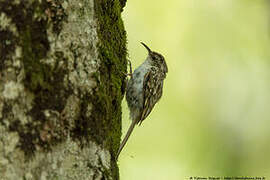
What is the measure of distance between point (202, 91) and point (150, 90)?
2.56 m

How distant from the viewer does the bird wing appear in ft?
14.8

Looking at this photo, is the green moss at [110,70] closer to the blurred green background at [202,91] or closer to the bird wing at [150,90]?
the bird wing at [150,90]

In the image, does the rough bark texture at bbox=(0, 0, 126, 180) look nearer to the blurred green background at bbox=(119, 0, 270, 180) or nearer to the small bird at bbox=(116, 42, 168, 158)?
the small bird at bbox=(116, 42, 168, 158)

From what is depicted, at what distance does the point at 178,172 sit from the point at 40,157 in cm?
370

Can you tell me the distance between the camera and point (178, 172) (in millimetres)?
5840

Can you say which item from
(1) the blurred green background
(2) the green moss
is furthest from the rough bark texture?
(1) the blurred green background

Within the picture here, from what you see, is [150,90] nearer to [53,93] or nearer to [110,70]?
[110,70]

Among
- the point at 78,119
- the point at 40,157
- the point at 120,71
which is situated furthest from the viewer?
the point at 120,71

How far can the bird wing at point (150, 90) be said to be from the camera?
177 inches

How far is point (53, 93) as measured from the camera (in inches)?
97.2

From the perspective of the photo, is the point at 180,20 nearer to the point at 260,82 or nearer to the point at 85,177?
the point at 260,82

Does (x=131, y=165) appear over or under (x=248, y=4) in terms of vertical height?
under

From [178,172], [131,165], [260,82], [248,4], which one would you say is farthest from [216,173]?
[248,4]

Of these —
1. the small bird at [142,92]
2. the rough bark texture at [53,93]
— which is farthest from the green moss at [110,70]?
the small bird at [142,92]
